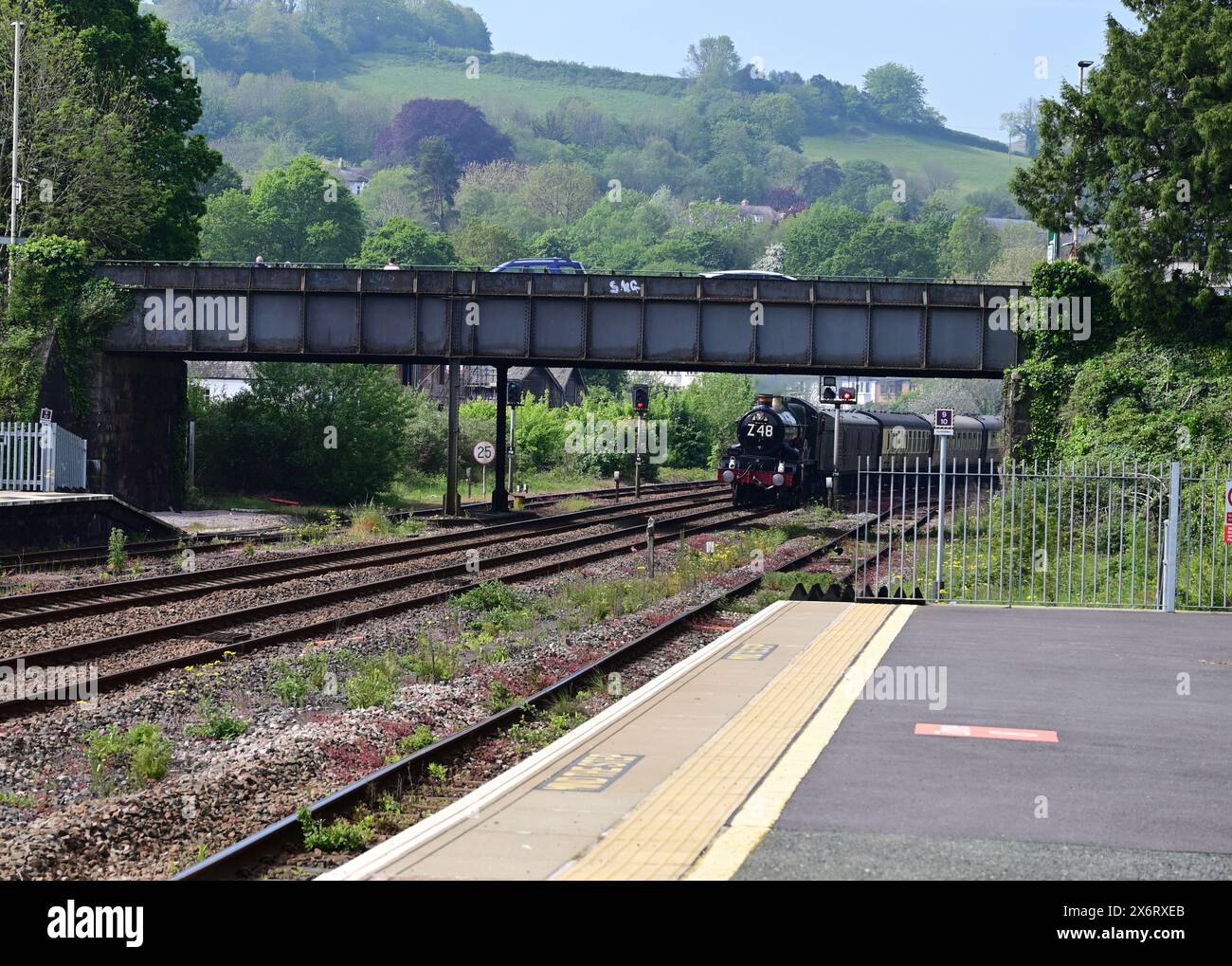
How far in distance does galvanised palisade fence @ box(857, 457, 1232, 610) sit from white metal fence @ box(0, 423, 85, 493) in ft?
57.5

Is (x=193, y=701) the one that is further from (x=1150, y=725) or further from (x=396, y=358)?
(x=396, y=358)

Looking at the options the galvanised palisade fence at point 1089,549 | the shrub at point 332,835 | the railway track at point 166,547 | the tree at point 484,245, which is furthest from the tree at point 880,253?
the shrub at point 332,835

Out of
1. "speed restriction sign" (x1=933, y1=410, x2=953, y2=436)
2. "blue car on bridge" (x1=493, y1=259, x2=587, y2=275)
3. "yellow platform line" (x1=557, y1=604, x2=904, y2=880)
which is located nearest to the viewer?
"yellow platform line" (x1=557, y1=604, x2=904, y2=880)

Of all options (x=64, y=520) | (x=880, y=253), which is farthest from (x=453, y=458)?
(x=880, y=253)

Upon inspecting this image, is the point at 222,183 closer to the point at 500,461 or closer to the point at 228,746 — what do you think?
the point at 500,461

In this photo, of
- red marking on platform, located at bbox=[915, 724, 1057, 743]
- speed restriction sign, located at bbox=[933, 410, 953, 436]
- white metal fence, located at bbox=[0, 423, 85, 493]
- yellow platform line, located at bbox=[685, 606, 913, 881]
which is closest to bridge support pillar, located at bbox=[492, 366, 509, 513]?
white metal fence, located at bbox=[0, 423, 85, 493]

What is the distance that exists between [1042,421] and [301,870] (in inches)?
1203

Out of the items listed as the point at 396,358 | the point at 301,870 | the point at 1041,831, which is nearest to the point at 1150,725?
the point at 1041,831

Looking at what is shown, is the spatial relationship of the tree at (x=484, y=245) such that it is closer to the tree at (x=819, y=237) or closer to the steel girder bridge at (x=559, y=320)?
the tree at (x=819, y=237)

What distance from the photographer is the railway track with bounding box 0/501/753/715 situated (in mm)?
14992

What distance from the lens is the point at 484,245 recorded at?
170 meters

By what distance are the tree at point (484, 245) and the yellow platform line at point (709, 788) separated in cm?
15702

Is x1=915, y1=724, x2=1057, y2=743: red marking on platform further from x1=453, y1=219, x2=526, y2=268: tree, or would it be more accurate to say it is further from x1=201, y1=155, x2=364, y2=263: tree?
x1=453, y1=219, x2=526, y2=268: tree

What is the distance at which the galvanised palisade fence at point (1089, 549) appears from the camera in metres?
19.5
